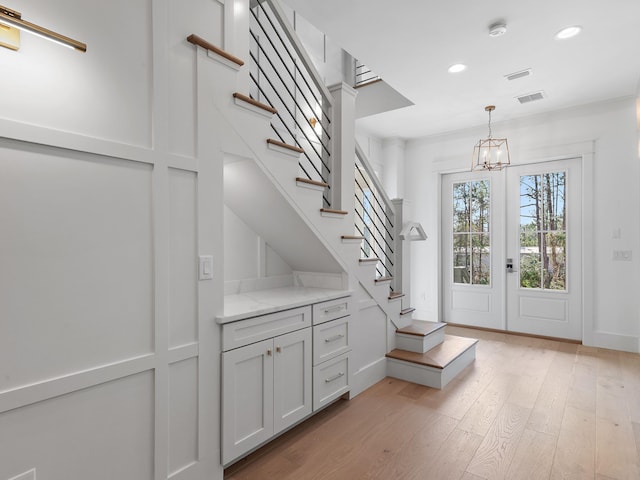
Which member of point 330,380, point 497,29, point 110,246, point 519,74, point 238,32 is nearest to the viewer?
point 110,246

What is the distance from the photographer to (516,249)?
4859 millimetres

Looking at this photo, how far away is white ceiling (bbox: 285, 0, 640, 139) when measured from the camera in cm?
259

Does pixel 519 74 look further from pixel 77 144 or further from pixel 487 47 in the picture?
pixel 77 144

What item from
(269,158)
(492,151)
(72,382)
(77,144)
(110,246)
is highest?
(492,151)

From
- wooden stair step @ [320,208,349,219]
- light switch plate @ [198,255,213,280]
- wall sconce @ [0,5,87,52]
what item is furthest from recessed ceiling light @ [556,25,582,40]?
wall sconce @ [0,5,87,52]

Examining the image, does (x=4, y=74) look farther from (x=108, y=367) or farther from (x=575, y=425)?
(x=575, y=425)

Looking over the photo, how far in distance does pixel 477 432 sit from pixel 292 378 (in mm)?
1281

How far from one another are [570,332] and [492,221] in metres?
1.67

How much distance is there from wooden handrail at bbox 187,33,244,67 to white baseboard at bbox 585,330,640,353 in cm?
482

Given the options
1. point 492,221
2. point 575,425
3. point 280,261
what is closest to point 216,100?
point 280,261

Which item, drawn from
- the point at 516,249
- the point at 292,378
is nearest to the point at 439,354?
the point at 292,378

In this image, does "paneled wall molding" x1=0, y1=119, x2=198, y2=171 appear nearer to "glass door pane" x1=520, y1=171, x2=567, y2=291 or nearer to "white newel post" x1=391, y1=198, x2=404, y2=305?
"white newel post" x1=391, y1=198, x2=404, y2=305

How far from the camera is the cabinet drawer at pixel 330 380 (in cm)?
249

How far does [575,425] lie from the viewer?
2477mm
